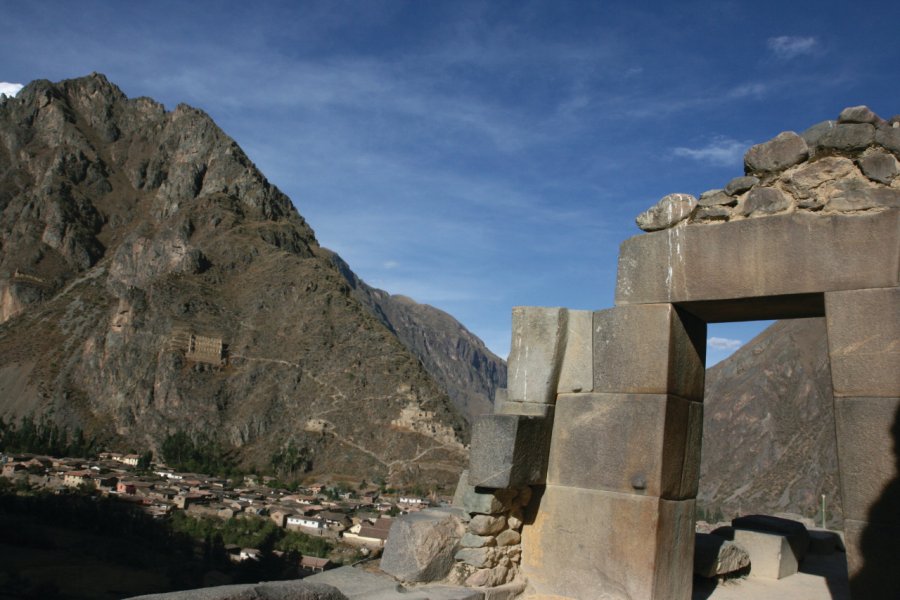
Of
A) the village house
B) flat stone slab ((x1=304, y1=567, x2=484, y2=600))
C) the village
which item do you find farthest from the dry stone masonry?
the village house

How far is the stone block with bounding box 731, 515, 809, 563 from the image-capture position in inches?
324

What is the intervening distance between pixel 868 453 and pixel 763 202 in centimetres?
188

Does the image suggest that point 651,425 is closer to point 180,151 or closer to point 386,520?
point 386,520

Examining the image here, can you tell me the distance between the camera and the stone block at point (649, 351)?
586 cm

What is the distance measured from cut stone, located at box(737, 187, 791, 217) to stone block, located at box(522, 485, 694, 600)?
225cm

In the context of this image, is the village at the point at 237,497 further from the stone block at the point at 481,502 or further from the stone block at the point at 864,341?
the stone block at the point at 864,341

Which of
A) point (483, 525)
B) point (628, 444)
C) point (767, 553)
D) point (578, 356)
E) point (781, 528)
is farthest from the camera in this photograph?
point (781, 528)

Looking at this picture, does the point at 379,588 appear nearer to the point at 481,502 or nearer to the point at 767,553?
the point at 481,502

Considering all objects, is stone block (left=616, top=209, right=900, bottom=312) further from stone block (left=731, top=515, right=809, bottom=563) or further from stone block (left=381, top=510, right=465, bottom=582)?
stone block (left=731, top=515, right=809, bottom=563)

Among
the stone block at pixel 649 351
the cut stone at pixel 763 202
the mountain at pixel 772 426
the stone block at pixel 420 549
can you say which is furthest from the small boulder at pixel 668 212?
the mountain at pixel 772 426

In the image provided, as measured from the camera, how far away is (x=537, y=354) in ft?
21.2

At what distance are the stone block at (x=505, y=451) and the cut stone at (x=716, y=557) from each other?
1982mm

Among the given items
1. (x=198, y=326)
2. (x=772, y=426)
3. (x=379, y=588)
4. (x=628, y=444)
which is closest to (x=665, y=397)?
(x=628, y=444)

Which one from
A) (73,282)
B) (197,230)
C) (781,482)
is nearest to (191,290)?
(197,230)
